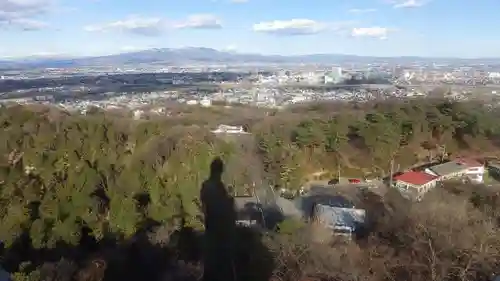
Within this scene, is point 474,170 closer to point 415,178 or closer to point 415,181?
point 415,178

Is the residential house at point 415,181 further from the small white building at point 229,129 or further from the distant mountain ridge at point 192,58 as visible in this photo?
the distant mountain ridge at point 192,58

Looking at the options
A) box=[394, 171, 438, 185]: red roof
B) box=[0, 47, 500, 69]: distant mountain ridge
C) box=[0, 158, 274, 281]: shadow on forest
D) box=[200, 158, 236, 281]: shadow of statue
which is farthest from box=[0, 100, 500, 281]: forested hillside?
box=[0, 47, 500, 69]: distant mountain ridge

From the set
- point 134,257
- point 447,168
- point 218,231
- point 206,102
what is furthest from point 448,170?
point 206,102

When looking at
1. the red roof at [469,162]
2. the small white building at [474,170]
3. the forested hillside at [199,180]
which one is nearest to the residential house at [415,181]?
the small white building at [474,170]

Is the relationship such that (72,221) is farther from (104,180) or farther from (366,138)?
(366,138)

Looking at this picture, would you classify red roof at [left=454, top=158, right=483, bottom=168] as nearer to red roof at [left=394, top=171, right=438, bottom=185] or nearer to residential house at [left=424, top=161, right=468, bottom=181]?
residential house at [left=424, top=161, right=468, bottom=181]
